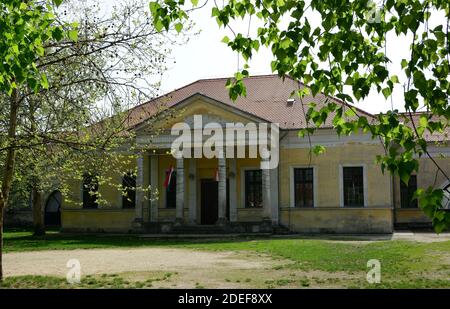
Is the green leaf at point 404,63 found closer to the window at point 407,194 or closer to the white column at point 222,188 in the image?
the white column at point 222,188

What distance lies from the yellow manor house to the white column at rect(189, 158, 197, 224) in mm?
56

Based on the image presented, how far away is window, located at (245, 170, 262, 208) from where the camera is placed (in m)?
28.9

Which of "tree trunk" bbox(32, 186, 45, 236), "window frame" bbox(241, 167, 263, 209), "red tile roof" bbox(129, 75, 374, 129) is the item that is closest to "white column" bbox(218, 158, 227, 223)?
"window frame" bbox(241, 167, 263, 209)

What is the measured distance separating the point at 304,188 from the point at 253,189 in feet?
9.29

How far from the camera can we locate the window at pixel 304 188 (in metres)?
28.0

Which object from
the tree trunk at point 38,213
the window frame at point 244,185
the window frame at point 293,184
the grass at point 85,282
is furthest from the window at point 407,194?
the grass at point 85,282

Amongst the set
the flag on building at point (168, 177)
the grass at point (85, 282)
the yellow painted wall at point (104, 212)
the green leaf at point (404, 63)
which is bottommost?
the grass at point (85, 282)

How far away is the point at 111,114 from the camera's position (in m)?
10.8

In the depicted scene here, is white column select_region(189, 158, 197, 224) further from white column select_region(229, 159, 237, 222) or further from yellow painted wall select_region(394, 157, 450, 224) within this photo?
yellow painted wall select_region(394, 157, 450, 224)

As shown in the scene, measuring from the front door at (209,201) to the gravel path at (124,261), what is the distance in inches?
445

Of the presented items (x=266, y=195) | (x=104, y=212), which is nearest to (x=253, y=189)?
(x=266, y=195)

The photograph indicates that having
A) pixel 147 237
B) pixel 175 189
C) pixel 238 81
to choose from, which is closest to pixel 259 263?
pixel 238 81

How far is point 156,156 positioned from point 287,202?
8.02 m
